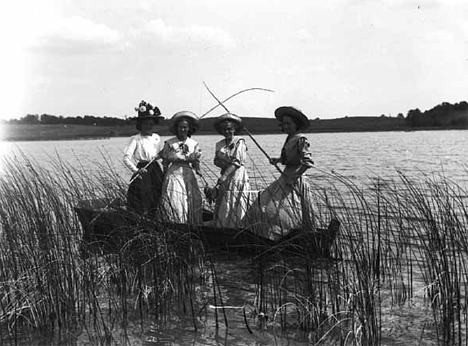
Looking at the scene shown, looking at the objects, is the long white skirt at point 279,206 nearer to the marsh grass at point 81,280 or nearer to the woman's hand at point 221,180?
the woman's hand at point 221,180

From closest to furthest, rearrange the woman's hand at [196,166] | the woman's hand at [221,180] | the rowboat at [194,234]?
the rowboat at [194,234] < the woman's hand at [221,180] < the woman's hand at [196,166]

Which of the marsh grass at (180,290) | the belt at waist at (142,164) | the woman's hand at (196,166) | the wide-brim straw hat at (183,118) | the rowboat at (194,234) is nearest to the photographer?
the marsh grass at (180,290)

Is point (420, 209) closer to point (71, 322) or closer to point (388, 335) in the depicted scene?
point (388, 335)

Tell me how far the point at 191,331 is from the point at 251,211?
1.99 m

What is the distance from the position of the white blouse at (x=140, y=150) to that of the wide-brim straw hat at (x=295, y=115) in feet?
6.40

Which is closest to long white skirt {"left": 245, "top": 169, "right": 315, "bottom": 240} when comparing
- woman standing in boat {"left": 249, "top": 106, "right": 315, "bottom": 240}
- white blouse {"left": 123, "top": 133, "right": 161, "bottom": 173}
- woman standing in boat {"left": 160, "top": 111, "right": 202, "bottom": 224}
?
woman standing in boat {"left": 249, "top": 106, "right": 315, "bottom": 240}

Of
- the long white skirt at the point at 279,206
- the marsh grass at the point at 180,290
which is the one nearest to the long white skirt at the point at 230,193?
the long white skirt at the point at 279,206

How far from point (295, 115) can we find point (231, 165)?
1.10 metres

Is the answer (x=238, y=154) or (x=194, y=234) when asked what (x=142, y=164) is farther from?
(x=194, y=234)

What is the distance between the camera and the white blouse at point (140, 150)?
8.12 metres

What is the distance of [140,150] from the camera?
26.9ft

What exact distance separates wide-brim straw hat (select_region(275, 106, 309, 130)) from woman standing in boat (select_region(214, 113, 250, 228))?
60cm

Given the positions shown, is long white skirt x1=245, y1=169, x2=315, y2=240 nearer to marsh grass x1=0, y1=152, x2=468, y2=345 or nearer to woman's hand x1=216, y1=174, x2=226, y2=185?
woman's hand x1=216, y1=174, x2=226, y2=185

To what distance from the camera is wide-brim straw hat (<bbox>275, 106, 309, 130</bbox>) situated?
6.85 m
